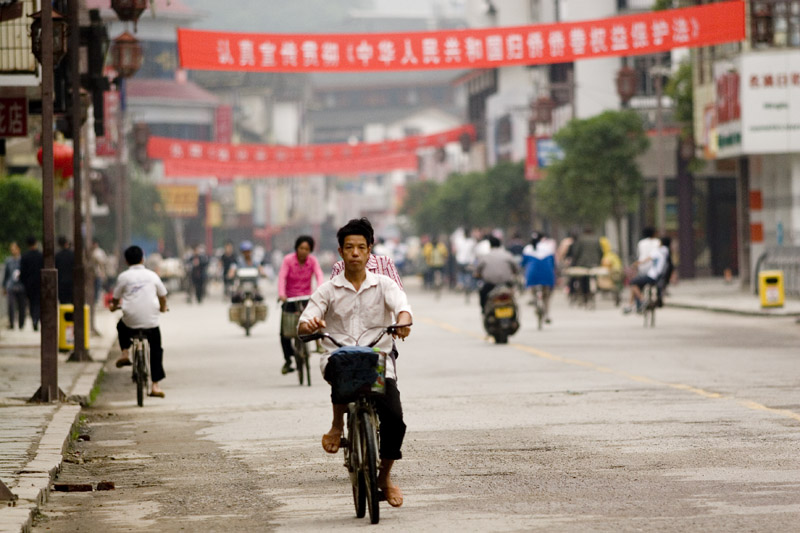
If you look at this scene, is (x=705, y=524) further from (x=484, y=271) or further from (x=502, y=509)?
(x=484, y=271)

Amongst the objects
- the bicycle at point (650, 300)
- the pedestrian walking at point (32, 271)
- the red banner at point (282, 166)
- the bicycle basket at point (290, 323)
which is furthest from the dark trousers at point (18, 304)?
the red banner at point (282, 166)

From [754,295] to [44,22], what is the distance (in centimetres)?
2738

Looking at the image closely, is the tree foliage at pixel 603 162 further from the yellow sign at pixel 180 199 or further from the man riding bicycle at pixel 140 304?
the yellow sign at pixel 180 199

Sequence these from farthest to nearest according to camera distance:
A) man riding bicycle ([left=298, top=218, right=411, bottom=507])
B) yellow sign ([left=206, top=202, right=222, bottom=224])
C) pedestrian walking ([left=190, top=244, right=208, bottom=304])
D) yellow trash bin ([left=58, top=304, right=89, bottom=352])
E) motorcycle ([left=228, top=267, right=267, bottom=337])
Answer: yellow sign ([left=206, top=202, right=222, bottom=224]) → pedestrian walking ([left=190, top=244, right=208, bottom=304]) → motorcycle ([left=228, top=267, right=267, bottom=337]) → yellow trash bin ([left=58, top=304, right=89, bottom=352]) → man riding bicycle ([left=298, top=218, right=411, bottom=507])

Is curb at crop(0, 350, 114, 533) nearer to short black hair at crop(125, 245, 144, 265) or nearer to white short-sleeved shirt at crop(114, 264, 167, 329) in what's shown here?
white short-sleeved shirt at crop(114, 264, 167, 329)

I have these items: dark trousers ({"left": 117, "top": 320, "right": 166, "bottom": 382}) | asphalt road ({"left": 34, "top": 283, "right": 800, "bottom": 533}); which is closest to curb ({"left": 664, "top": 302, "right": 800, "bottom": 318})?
asphalt road ({"left": 34, "top": 283, "right": 800, "bottom": 533})

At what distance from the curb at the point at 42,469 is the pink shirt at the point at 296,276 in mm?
3237

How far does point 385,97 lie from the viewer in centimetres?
14262

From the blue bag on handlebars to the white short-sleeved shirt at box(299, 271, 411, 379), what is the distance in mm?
399

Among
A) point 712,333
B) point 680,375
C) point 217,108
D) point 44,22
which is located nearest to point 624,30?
point 712,333

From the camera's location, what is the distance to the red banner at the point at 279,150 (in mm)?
61156

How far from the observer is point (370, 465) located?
851 centimetres

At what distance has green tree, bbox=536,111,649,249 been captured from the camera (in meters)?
47.5

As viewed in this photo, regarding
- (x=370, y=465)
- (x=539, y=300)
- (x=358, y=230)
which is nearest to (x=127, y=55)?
(x=539, y=300)
